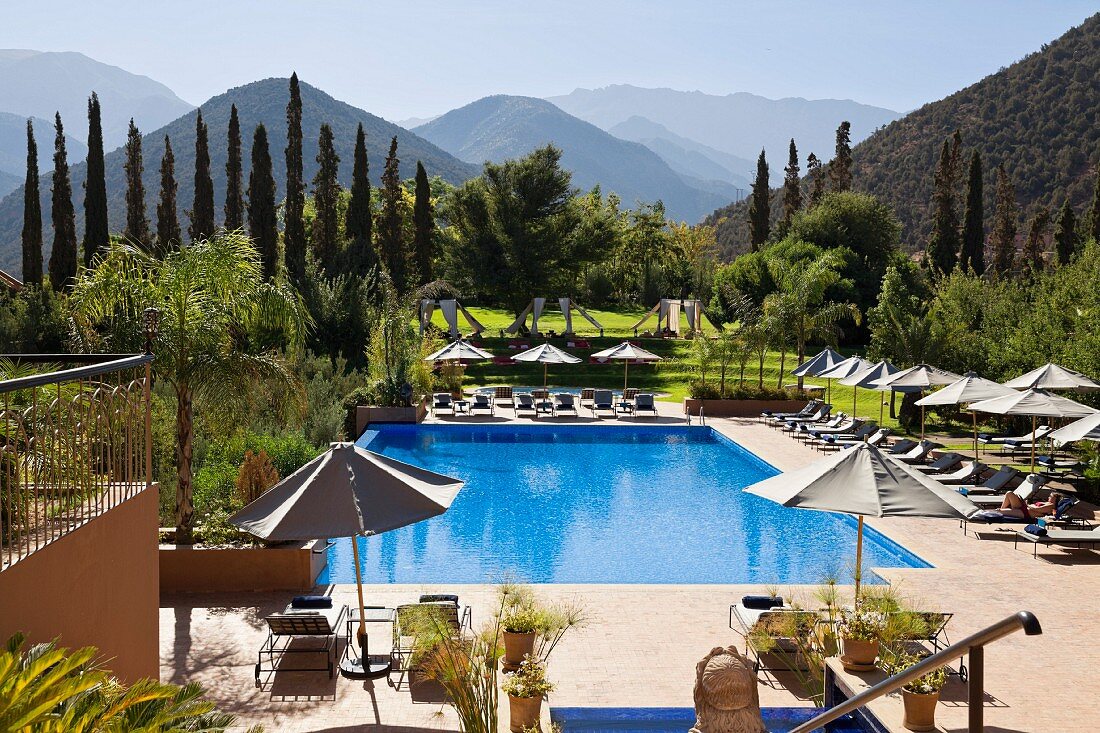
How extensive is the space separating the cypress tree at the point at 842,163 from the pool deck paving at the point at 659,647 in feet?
158

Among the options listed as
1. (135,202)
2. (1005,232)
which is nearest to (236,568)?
(135,202)

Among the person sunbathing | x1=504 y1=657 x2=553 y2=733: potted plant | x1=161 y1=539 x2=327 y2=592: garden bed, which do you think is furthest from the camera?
the person sunbathing

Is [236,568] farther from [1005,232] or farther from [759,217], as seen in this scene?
[1005,232]

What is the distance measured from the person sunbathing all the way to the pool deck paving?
50.0 inches

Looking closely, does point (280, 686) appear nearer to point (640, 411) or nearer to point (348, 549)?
point (348, 549)

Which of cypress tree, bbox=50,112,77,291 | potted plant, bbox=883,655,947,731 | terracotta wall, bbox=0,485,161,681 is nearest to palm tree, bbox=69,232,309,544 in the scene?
terracotta wall, bbox=0,485,161,681

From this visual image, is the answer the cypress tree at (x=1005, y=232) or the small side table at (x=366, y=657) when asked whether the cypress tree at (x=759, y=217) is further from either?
the small side table at (x=366, y=657)

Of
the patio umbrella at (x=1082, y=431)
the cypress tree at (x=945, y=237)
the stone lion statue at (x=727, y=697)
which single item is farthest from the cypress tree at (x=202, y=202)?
the stone lion statue at (x=727, y=697)

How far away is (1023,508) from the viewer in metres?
14.1

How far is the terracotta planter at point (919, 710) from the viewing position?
6.96m

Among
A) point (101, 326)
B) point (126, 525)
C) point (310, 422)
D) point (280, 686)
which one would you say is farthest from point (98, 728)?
point (310, 422)

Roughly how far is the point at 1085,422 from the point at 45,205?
135 m

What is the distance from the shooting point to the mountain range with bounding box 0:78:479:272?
11294 cm

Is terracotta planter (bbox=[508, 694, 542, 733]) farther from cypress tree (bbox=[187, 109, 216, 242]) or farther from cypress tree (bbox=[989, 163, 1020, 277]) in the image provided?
cypress tree (bbox=[989, 163, 1020, 277])
